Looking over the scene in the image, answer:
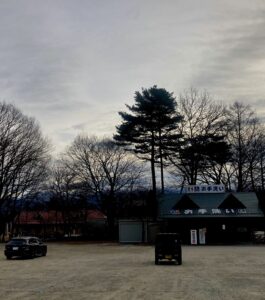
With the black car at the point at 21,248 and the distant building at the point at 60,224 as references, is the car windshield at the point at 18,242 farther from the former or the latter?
the distant building at the point at 60,224

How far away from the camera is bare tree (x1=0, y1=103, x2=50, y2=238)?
6153 cm

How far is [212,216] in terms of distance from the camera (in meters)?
58.7

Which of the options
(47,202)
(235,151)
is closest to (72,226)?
(47,202)

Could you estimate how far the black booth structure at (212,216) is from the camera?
58625mm

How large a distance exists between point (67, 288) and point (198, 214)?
41654 millimetres

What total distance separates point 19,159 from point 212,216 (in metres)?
23.4

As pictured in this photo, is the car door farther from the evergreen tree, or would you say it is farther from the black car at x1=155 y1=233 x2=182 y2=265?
the evergreen tree

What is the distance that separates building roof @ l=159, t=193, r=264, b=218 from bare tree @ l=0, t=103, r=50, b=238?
1656 centimetres

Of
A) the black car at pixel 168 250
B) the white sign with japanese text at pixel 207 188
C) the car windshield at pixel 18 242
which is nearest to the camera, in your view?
the black car at pixel 168 250

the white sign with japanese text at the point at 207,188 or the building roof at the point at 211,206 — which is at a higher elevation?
the white sign with japanese text at the point at 207,188

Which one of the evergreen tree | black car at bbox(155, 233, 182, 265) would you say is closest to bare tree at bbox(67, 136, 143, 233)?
the evergreen tree

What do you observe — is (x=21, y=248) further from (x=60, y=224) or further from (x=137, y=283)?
(x=60, y=224)

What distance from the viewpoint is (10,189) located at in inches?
2606

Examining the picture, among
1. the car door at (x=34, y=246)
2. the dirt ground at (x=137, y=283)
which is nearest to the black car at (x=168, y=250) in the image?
the dirt ground at (x=137, y=283)
